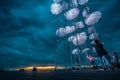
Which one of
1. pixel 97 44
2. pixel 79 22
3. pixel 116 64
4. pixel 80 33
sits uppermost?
pixel 79 22

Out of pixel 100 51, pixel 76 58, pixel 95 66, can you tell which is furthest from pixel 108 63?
pixel 76 58

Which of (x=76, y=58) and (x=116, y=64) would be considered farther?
(x=76, y=58)

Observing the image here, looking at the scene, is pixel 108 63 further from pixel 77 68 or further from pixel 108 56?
pixel 77 68

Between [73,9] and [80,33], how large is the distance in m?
23.0

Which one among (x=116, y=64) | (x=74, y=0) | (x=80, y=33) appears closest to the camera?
(x=116, y=64)

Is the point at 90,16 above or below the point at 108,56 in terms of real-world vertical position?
above

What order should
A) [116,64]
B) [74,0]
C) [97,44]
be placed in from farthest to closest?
[74,0] → [116,64] → [97,44]

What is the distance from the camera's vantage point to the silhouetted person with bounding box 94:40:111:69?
142300 mm

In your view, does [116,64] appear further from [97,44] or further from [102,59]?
[97,44]

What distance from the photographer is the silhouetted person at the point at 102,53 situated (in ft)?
467

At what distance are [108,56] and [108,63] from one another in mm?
6839

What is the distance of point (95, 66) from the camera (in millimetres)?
188750

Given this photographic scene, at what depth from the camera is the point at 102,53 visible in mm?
143875

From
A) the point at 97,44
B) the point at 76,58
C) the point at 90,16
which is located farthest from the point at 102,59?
the point at 76,58
